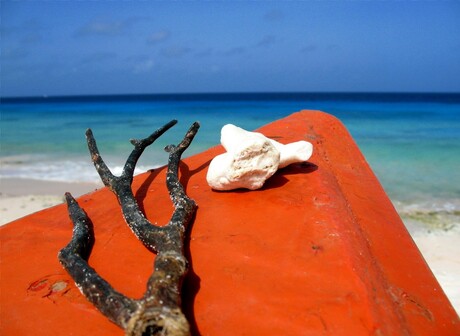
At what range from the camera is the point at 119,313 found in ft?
4.62

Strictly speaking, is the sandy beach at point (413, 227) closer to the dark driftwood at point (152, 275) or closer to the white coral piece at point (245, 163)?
the white coral piece at point (245, 163)

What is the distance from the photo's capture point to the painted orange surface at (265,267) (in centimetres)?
153

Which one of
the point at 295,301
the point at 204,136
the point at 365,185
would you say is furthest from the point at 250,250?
the point at 204,136

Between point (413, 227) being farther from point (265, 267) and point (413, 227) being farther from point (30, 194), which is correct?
point (30, 194)

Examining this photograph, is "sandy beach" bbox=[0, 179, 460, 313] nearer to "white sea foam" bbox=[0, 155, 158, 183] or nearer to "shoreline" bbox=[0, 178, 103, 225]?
"shoreline" bbox=[0, 178, 103, 225]

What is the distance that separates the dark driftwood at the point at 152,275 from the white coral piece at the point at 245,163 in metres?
0.22

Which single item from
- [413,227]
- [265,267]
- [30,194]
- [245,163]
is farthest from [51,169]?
[265,267]

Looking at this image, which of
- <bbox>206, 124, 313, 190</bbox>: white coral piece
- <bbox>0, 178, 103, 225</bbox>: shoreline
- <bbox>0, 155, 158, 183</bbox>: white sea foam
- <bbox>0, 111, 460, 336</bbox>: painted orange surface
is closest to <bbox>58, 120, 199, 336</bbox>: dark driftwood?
<bbox>0, 111, 460, 336</bbox>: painted orange surface

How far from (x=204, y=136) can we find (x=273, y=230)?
15.9 meters

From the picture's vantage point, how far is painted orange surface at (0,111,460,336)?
1.53 meters

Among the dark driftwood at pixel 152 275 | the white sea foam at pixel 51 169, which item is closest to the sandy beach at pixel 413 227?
the white sea foam at pixel 51 169

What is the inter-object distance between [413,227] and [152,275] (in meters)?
5.20

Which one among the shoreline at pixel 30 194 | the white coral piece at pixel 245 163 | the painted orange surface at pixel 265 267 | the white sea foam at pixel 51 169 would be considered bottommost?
the white sea foam at pixel 51 169

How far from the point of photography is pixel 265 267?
176 centimetres
